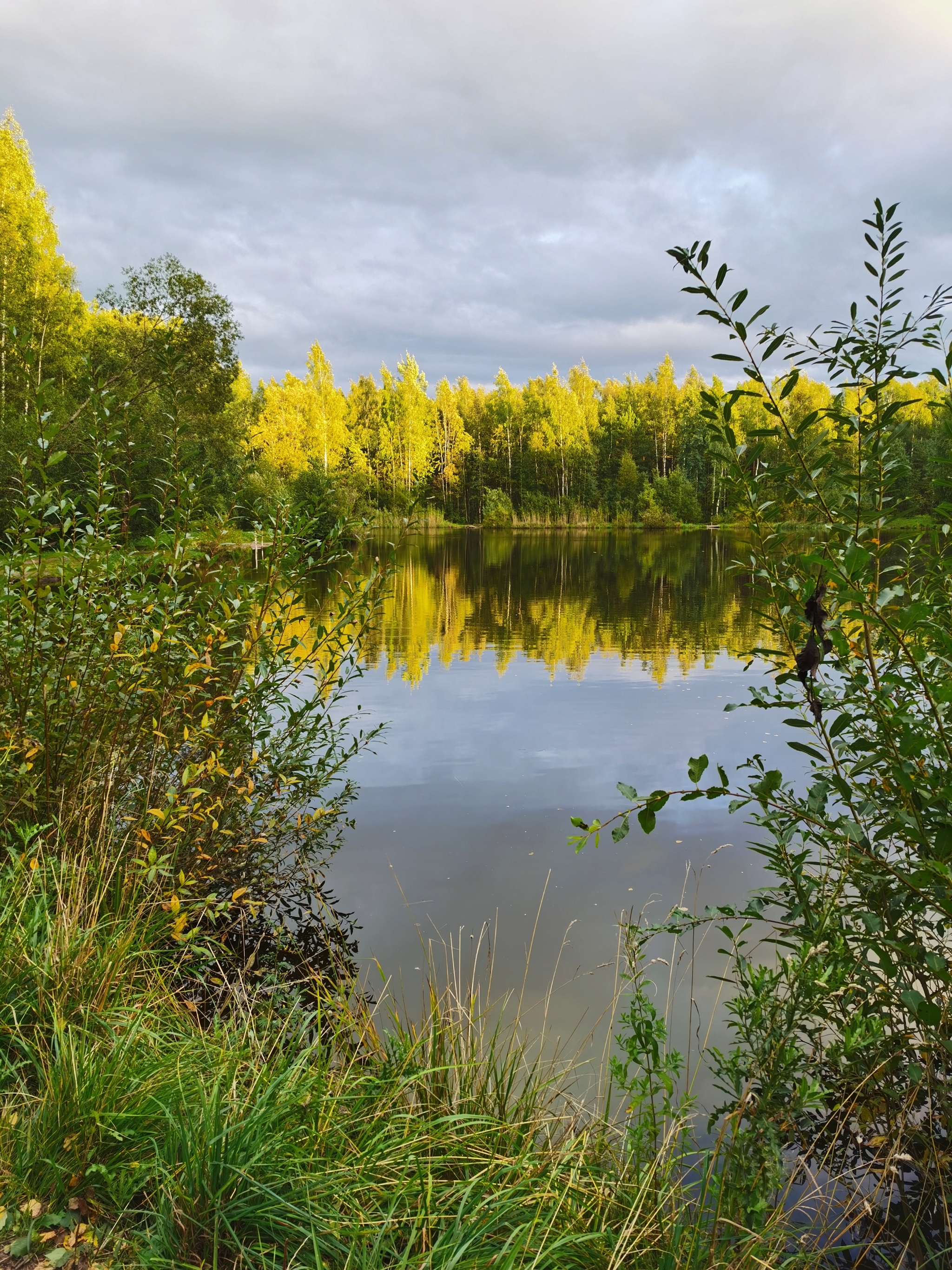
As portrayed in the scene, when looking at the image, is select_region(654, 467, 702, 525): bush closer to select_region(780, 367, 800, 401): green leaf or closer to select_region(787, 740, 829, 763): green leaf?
select_region(787, 740, 829, 763): green leaf

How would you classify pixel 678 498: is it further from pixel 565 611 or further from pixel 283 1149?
pixel 283 1149

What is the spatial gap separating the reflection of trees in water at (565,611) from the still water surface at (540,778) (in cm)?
9

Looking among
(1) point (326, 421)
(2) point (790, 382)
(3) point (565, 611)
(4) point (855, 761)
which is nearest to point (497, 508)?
(1) point (326, 421)

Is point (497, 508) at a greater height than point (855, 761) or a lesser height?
greater

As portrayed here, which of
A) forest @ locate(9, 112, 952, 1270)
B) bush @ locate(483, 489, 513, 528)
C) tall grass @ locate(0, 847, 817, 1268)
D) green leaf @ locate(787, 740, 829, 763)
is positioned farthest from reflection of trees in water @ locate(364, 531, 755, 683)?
bush @ locate(483, 489, 513, 528)

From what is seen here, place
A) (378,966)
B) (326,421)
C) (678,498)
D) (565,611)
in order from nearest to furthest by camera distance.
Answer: (378,966)
(565,611)
(326,421)
(678,498)

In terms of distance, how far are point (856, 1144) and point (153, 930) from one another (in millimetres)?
2790

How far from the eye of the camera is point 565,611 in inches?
742

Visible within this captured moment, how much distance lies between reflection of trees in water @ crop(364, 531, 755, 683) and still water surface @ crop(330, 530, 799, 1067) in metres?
0.09

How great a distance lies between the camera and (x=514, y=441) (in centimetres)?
6469

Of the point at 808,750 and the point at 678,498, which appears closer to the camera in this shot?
the point at 808,750

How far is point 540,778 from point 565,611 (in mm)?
11346

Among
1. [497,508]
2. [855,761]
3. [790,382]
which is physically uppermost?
[497,508]

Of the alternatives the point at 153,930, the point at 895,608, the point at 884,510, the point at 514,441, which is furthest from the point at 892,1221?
the point at 514,441
